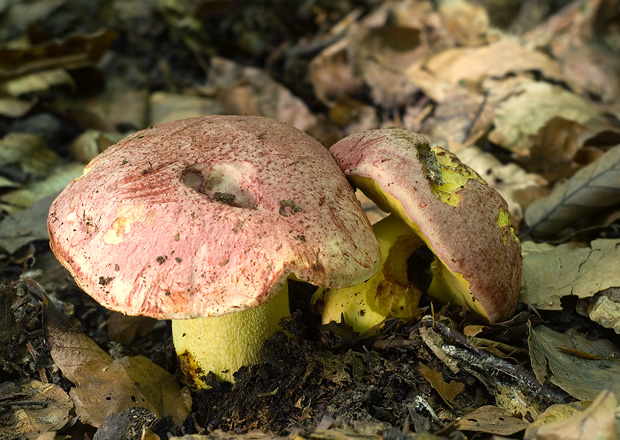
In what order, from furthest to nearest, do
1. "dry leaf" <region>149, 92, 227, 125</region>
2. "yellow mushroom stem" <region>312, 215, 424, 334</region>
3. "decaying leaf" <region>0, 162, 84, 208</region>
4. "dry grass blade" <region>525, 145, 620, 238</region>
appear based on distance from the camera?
"dry leaf" <region>149, 92, 227, 125</region>
"decaying leaf" <region>0, 162, 84, 208</region>
"dry grass blade" <region>525, 145, 620, 238</region>
"yellow mushroom stem" <region>312, 215, 424, 334</region>

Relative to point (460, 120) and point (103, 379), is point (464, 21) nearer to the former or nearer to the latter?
point (460, 120)

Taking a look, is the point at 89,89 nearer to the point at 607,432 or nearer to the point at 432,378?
the point at 432,378

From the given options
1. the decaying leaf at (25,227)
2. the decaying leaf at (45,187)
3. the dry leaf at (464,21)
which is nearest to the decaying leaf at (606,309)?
the decaying leaf at (25,227)

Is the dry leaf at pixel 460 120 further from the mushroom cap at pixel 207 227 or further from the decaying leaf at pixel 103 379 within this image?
the decaying leaf at pixel 103 379

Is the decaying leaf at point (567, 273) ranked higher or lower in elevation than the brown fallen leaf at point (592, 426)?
lower

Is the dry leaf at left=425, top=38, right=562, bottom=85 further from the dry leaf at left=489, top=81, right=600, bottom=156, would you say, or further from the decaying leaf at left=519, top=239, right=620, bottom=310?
the decaying leaf at left=519, top=239, right=620, bottom=310

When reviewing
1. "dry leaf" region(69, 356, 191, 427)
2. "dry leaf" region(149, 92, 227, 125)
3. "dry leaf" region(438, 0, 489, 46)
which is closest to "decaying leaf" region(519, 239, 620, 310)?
"dry leaf" region(69, 356, 191, 427)

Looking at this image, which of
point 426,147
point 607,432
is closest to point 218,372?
point 426,147
